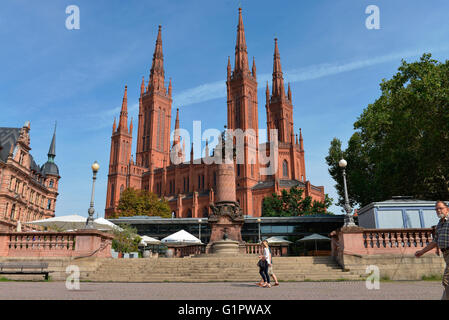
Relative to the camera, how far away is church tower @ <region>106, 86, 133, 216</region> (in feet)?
290

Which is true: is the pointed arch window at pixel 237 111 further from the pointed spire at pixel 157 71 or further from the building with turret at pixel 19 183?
the building with turret at pixel 19 183

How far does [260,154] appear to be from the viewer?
73.8 m

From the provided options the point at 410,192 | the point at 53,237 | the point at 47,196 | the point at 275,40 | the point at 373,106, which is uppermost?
the point at 275,40

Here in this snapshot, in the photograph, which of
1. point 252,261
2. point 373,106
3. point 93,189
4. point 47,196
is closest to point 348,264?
point 252,261

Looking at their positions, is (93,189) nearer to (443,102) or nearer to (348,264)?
(348,264)

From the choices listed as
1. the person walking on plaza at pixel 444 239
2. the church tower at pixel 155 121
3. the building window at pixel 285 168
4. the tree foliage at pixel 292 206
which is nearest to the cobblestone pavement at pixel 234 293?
the person walking on plaza at pixel 444 239

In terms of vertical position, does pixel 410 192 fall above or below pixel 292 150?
below

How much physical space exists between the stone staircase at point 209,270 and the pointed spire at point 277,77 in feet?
238

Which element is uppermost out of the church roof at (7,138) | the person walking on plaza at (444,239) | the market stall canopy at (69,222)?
the church roof at (7,138)

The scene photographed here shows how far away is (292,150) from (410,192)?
→ 4488 cm

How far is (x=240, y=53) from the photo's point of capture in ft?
265

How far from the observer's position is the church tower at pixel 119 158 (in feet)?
290

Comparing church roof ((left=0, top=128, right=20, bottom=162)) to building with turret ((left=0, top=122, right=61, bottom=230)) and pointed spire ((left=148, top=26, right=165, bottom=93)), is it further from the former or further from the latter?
pointed spire ((left=148, top=26, right=165, bottom=93))

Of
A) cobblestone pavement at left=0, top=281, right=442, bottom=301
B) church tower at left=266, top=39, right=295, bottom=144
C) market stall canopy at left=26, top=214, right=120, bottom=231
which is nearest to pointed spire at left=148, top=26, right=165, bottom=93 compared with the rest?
church tower at left=266, top=39, right=295, bottom=144
